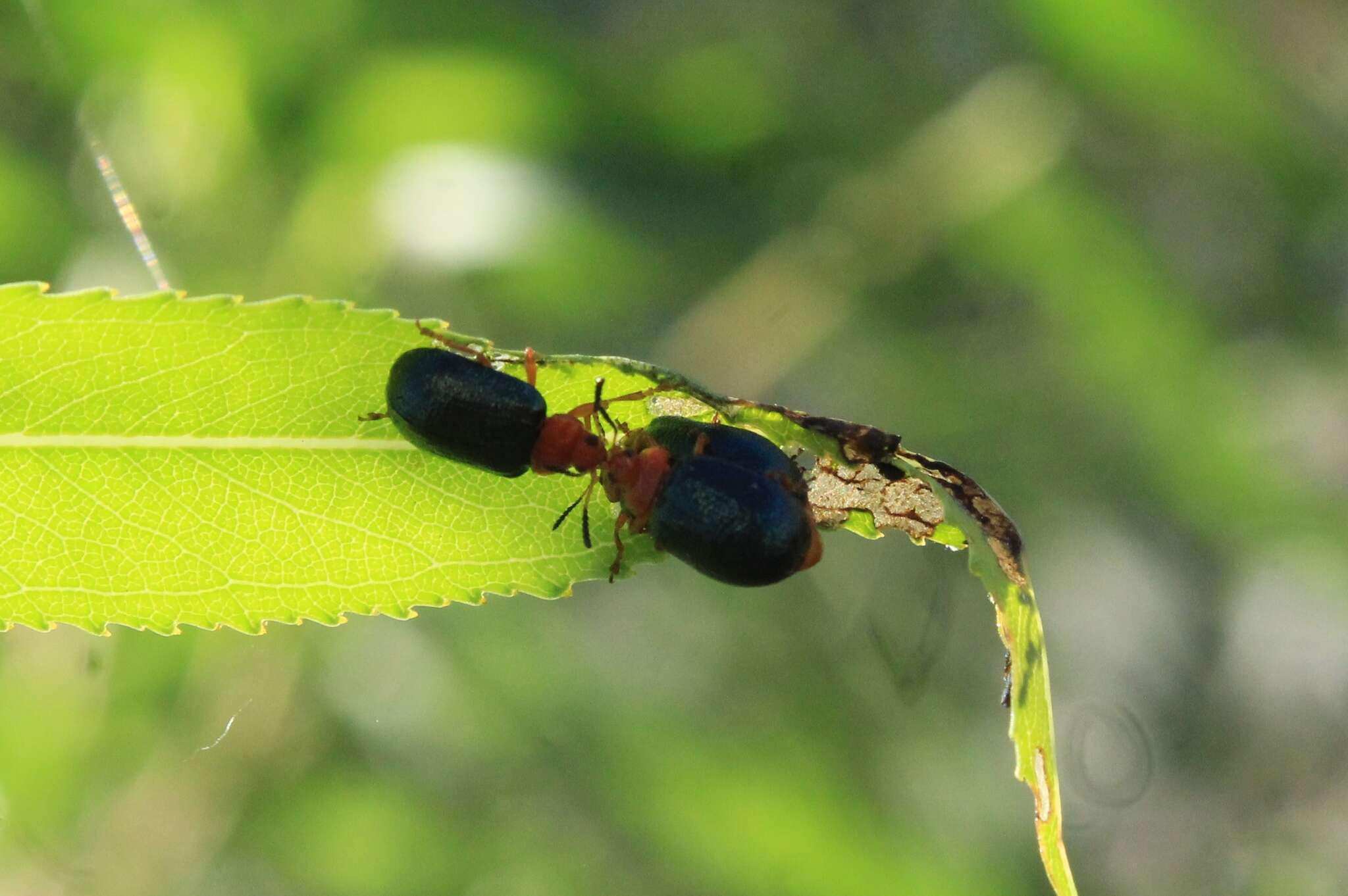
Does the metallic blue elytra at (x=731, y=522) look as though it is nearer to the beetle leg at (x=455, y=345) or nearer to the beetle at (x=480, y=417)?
the beetle at (x=480, y=417)

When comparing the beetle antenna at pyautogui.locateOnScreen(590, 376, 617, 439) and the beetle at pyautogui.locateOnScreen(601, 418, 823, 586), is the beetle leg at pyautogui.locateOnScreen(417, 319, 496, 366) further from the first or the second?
the beetle at pyautogui.locateOnScreen(601, 418, 823, 586)

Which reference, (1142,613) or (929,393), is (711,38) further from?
(1142,613)

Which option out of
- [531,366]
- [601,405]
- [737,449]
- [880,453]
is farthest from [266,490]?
[880,453]

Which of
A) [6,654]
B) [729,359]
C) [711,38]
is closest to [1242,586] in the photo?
[729,359]

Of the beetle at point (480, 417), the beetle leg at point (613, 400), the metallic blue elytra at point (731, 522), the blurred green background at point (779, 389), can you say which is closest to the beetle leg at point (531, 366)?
the beetle at point (480, 417)

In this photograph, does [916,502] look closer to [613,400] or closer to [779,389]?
[613,400]
